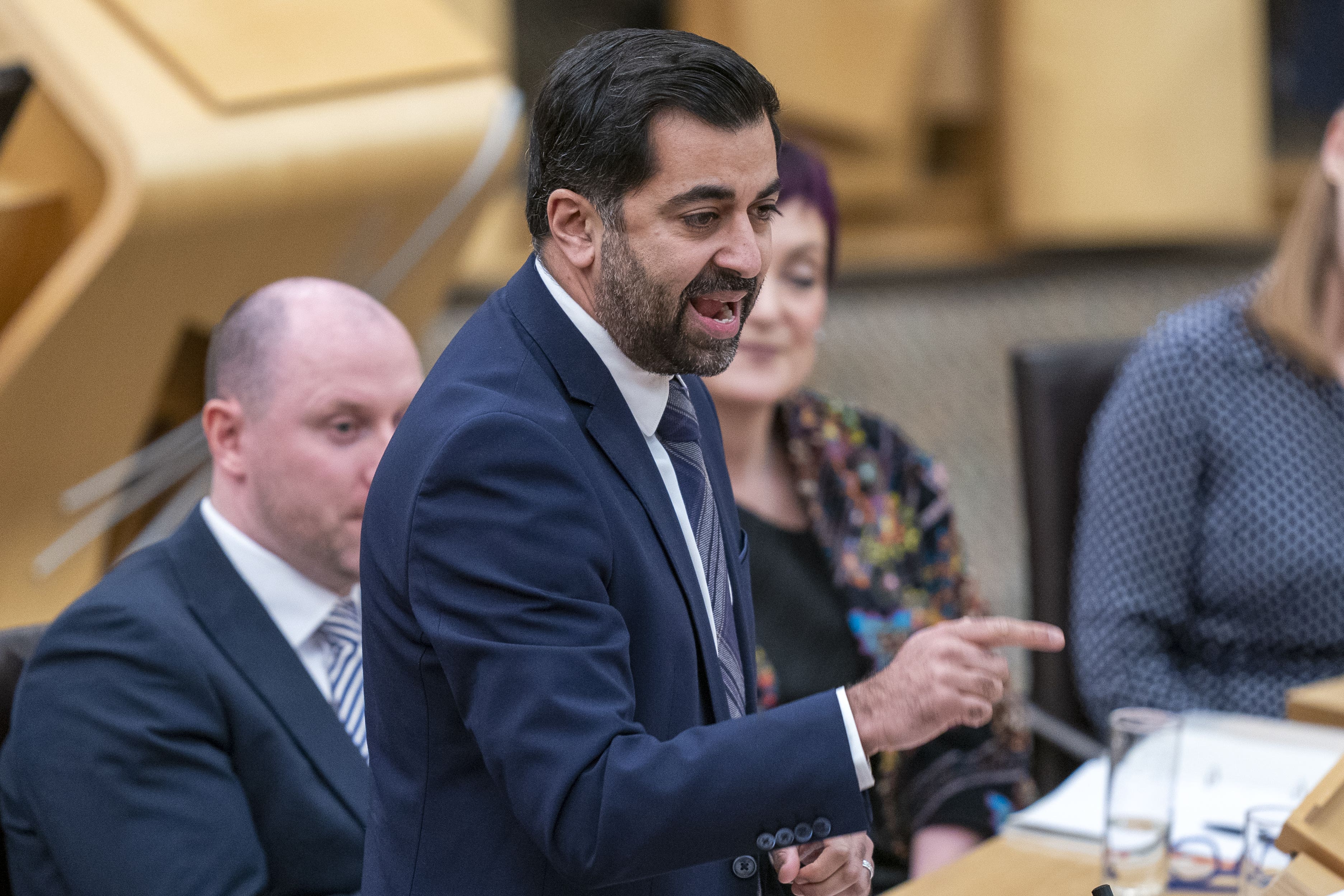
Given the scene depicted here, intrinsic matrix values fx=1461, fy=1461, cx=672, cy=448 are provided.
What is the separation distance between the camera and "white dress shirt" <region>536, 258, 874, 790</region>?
95cm

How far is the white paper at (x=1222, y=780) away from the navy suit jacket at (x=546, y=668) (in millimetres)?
585

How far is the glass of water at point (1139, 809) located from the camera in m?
1.27

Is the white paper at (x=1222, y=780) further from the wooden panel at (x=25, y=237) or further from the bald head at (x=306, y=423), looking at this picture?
the wooden panel at (x=25, y=237)

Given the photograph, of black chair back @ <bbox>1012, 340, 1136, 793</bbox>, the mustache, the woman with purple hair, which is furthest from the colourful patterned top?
the mustache

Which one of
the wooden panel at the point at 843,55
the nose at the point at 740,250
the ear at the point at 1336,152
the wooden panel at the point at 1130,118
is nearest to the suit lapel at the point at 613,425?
the nose at the point at 740,250

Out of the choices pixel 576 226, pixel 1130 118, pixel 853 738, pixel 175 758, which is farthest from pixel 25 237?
pixel 1130 118

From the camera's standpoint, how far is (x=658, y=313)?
911mm

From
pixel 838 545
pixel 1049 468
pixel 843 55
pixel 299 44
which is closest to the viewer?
pixel 838 545

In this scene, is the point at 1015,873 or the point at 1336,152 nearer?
the point at 1015,873

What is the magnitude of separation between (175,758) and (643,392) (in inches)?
22.6

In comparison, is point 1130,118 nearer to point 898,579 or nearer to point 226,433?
point 898,579

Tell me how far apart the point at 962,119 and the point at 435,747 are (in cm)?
372

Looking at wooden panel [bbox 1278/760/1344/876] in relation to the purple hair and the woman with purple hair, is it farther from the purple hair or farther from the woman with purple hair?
the purple hair

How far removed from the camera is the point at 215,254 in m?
2.15
